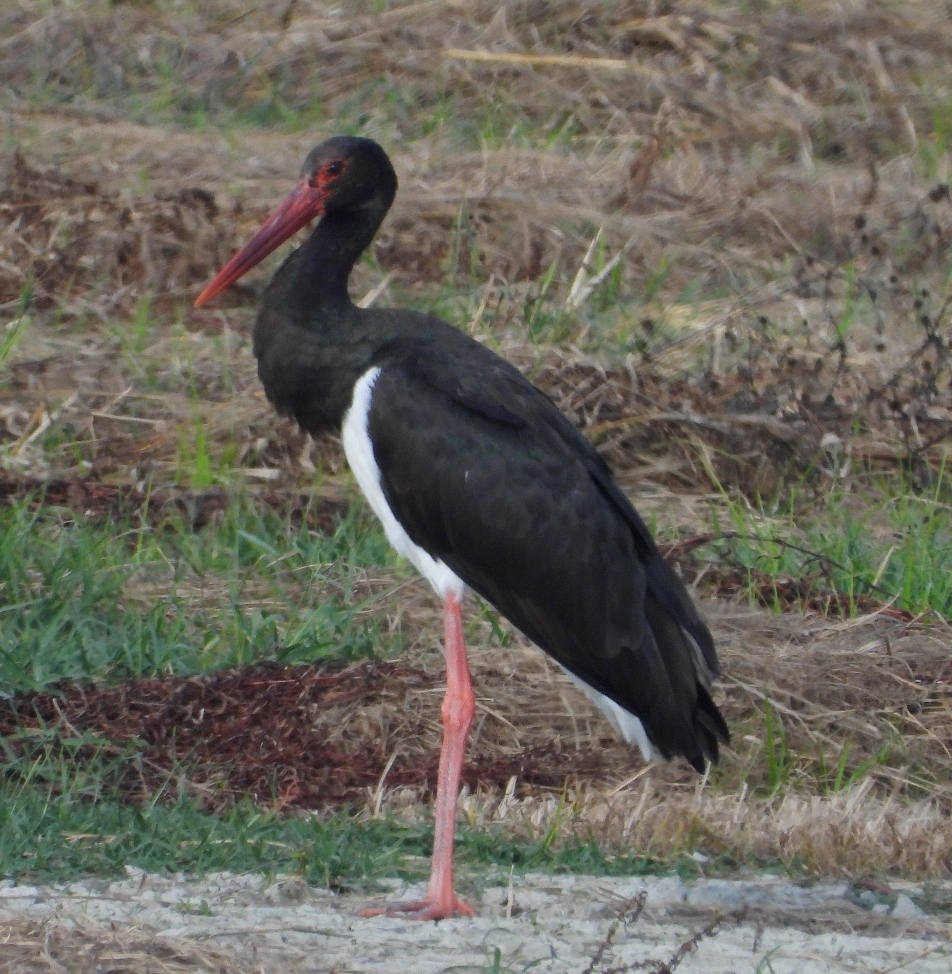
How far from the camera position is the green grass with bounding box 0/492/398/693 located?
17.2 ft

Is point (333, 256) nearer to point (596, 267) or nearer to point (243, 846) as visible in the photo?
point (243, 846)

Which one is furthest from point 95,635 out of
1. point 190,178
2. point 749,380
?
point 190,178

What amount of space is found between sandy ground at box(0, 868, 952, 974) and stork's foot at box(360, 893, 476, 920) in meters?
0.04

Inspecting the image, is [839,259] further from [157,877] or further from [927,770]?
[157,877]

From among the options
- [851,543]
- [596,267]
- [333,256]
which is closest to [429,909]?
[333,256]

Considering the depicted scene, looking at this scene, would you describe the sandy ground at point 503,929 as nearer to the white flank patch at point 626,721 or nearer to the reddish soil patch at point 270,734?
the white flank patch at point 626,721

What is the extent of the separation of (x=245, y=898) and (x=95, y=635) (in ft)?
6.39

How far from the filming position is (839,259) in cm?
899

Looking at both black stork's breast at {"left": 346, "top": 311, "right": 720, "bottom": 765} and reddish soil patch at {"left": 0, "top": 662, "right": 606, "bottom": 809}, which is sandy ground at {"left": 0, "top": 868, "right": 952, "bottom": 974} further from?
reddish soil patch at {"left": 0, "top": 662, "right": 606, "bottom": 809}

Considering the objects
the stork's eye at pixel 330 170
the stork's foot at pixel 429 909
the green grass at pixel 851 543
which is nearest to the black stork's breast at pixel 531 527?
the stork's eye at pixel 330 170

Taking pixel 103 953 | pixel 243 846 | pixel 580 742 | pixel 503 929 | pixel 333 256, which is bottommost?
pixel 580 742

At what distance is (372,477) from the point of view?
4.54 meters

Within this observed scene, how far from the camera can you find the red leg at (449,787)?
380cm

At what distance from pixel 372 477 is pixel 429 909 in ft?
3.78
